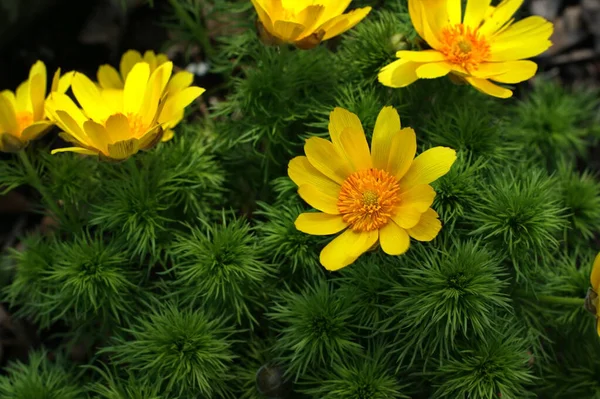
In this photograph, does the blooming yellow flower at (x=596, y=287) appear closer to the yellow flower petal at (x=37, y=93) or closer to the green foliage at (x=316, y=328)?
the green foliage at (x=316, y=328)

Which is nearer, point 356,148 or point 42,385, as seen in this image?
point 356,148

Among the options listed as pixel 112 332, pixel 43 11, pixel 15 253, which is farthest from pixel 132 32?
pixel 112 332

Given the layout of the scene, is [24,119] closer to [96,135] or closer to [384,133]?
[96,135]

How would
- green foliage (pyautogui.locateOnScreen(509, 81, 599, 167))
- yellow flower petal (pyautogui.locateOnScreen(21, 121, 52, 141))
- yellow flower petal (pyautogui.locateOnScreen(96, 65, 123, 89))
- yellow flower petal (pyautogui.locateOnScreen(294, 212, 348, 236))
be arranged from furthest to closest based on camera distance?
green foliage (pyautogui.locateOnScreen(509, 81, 599, 167)) → yellow flower petal (pyautogui.locateOnScreen(96, 65, 123, 89)) → yellow flower petal (pyautogui.locateOnScreen(21, 121, 52, 141)) → yellow flower petal (pyautogui.locateOnScreen(294, 212, 348, 236))

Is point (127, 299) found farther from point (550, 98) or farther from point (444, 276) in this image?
point (550, 98)

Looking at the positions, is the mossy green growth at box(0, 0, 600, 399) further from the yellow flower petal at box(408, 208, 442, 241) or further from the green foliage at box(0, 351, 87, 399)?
the yellow flower petal at box(408, 208, 442, 241)

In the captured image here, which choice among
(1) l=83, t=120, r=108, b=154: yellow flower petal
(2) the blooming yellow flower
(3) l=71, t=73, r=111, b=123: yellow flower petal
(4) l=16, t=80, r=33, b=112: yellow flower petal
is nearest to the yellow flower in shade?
(2) the blooming yellow flower

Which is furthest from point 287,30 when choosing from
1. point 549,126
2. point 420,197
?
point 549,126
